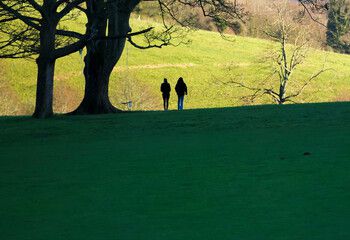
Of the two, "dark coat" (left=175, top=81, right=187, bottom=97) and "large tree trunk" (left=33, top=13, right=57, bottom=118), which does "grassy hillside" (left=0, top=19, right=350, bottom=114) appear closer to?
"dark coat" (left=175, top=81, right=187, bottom=97)

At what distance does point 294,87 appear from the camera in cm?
8344

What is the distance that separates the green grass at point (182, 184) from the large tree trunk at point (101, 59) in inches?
432

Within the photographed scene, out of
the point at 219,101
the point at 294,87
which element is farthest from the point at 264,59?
the point at 219,101

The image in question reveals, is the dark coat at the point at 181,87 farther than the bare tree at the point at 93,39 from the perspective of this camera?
Yes

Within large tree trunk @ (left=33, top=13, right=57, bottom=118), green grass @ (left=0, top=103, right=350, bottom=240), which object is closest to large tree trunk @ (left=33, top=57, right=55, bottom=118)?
large tree trunk @ (left=33, top=13, right=57, bottom=118)

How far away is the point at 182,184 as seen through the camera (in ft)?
44.1

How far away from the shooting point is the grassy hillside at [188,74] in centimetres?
8531

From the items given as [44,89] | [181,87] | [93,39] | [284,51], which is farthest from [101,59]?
[284,51]

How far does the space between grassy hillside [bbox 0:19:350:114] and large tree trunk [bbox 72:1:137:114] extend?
3796 cm

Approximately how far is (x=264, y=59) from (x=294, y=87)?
6.05 m

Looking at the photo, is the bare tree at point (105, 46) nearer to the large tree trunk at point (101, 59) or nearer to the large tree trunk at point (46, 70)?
the large tree trunk at point (101, 59)

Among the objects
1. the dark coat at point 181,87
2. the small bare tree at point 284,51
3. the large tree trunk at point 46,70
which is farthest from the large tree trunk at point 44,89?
the small bare tree at point 284,51

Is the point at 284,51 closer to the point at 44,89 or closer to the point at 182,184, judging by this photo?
the point at 44,89

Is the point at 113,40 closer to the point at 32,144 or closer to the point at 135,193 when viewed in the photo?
the point at 32,144
